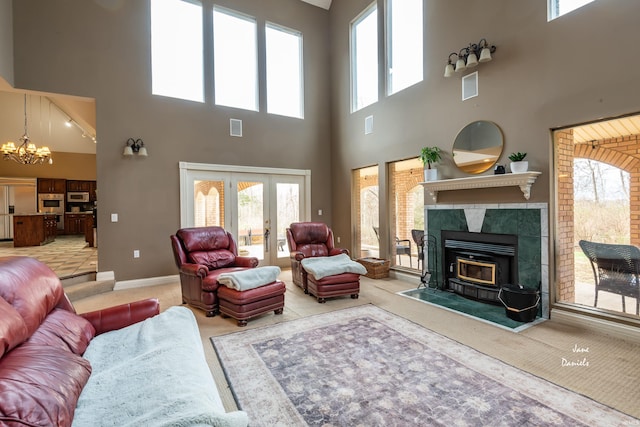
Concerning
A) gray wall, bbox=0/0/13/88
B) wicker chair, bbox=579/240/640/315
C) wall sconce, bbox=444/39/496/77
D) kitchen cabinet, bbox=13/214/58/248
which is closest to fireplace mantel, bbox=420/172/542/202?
wicker chair, bbox=579/240/640/315

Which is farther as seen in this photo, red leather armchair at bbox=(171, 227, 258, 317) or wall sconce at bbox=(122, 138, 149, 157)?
wall sconce at bbox=(122, 138, 149, 157)

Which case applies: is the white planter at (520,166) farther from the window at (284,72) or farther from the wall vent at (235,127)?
the wall vent at (235,127)

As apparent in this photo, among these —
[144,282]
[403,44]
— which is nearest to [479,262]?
[403,44]

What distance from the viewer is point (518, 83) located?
371 centimetres

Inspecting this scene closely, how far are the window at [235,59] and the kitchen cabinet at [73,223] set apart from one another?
29.9 feet

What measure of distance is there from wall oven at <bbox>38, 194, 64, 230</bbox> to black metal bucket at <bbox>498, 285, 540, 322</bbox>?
13.9 metres

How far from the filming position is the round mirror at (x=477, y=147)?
3.99 m

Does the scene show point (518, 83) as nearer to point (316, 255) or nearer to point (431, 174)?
point (431, 174)

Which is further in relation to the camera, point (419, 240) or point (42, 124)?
point (42, 124)

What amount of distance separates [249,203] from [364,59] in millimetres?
3775

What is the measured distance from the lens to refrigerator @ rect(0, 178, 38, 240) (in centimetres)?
990

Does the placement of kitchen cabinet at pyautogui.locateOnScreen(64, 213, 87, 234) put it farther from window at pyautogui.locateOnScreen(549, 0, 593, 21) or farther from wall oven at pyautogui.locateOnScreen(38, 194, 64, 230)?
window at pyautogui.locateOnScreen(549, 0, 593, 21)

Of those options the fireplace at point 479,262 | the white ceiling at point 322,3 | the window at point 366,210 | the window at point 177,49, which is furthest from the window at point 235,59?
the fireplace at point 479,262

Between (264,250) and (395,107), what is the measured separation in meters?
3.83
